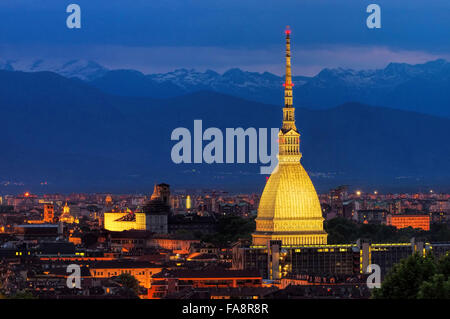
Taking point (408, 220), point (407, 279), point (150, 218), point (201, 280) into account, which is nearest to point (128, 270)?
point (201, 280)

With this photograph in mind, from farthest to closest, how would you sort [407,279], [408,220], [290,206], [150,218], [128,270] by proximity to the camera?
[408,220] → [150,218] → [290,206] → [128,270] → [407,279]

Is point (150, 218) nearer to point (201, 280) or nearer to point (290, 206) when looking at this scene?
point (290, 206)

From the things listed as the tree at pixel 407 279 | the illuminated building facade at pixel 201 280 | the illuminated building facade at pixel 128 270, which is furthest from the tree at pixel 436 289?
the illuminated building facade at pixel 128 270

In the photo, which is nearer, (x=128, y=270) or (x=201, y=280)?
(x=201, y=280)

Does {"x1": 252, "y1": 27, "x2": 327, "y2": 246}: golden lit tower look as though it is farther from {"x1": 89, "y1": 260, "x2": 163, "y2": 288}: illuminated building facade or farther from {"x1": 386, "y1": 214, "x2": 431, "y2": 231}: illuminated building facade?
{"x1": 386, "y1": 214, "x2": 431, "y2": 231}: illuminated building facade

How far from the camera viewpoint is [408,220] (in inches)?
6718

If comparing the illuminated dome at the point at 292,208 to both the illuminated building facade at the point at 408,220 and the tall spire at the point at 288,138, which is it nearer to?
the tall spire at the point at 288,138

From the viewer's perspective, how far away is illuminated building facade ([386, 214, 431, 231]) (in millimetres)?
166875

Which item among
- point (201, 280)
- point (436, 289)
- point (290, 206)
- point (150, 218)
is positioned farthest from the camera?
point (150, 218)

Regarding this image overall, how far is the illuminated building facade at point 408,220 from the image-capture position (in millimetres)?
166875

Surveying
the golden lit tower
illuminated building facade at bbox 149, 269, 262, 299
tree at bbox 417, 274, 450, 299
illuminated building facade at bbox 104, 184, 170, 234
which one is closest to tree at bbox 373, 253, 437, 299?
tree at bbox 417, 274, 450, 299
